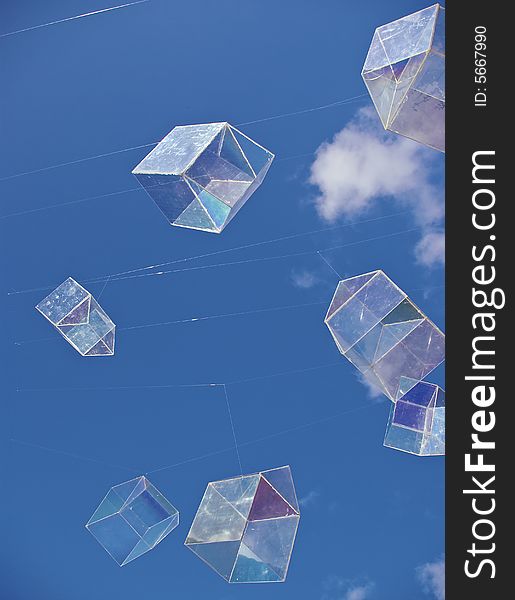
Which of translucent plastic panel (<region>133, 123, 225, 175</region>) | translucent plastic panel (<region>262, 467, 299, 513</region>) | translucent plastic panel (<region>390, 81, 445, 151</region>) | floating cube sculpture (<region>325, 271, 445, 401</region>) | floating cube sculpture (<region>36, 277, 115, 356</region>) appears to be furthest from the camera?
floating cube sculpture (<region>36, 277, 115, 356</region>)

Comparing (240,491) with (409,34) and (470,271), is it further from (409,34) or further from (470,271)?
(409,34)

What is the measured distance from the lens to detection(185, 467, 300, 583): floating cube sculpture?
291 inches

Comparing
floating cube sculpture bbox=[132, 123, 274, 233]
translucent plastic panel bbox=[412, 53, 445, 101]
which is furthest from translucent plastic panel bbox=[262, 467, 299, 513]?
translucent plastic panel bbox=[412, 53, 445, 101]

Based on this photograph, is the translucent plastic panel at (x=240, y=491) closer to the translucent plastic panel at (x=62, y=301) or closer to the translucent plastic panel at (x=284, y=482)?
the translucent plastic panel at (x=284, y=482)

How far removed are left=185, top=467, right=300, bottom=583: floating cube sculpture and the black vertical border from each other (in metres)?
1.88

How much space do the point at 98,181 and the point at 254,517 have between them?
431cm

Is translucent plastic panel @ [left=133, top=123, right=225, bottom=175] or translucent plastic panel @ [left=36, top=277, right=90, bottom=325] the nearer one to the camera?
translucent plastic panel @ [left=133, top=123, right=225, bottom=175]

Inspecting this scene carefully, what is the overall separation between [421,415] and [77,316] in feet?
13.5

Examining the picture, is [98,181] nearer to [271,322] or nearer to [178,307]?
[178,307]

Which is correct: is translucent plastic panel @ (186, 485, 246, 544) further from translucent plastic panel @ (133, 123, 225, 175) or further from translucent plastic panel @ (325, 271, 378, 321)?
translucent plastic panel @ (133, 123, 225, 175)

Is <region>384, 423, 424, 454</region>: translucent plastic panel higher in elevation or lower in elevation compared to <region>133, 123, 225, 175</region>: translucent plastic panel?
lower

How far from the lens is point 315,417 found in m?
8.55

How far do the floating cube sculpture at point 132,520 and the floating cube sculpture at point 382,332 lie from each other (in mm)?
2954

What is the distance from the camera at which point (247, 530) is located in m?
7.39
